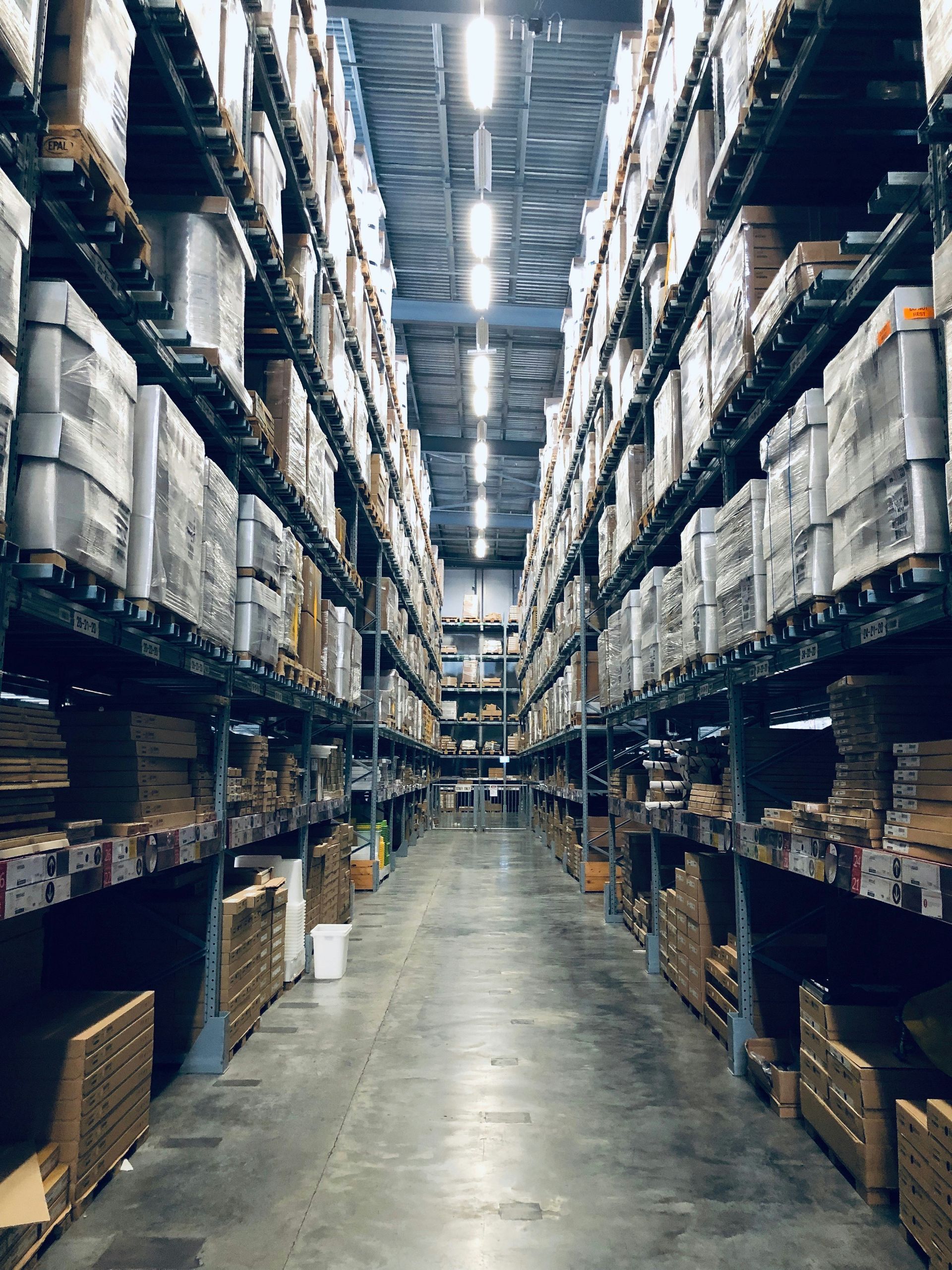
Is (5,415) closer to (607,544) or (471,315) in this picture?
(607,544)

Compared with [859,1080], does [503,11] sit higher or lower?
higher

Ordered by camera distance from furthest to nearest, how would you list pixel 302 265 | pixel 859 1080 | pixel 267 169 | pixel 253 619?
pixel 302 265
pixel 267 169
pixel 253 619
pixel 859 1080

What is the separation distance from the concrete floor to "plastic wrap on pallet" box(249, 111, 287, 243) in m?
4.61

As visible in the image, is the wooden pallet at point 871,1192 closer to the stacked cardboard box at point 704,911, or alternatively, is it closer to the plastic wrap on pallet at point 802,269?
the stacked cardboard box at point 704,911

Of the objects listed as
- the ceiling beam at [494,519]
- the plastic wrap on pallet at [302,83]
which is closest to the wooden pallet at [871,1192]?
the plastic wrap on pallet at [302,83]

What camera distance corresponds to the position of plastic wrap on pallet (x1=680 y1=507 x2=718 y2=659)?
16.6 ft

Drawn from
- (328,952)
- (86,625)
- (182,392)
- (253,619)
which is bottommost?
(328,952)

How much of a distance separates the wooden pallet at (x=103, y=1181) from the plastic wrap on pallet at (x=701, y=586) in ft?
11.7

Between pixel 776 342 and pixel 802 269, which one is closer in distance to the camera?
pixel 802 269

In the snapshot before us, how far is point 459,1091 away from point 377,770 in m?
7.12

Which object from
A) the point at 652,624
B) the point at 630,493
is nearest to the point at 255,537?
the point at 652,624

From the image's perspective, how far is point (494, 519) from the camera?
91.5ft

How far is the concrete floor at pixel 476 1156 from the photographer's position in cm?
288

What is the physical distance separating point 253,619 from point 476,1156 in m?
2.90
